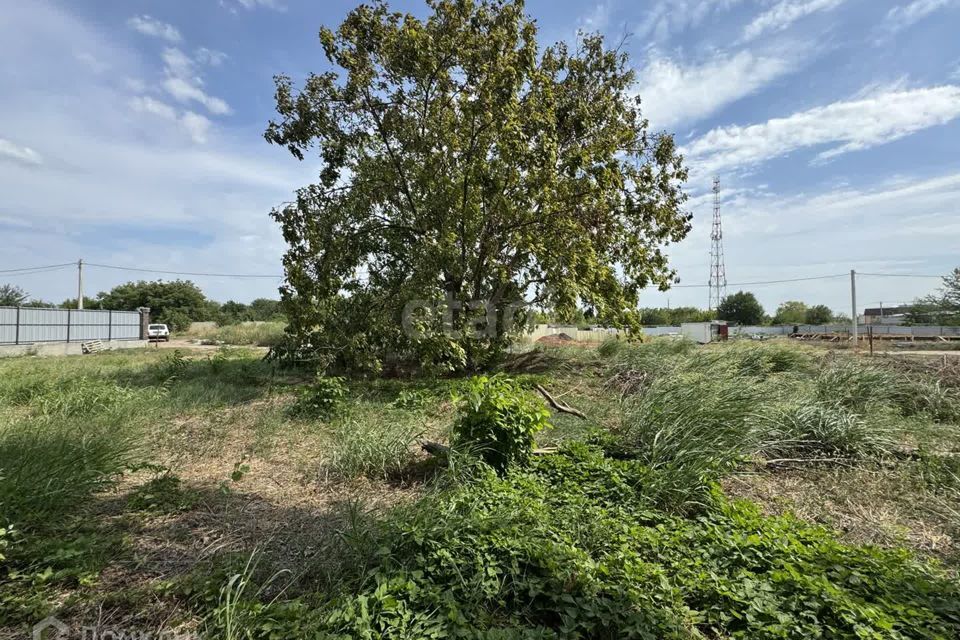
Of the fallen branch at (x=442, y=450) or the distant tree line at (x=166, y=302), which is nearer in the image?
the fallen branch at (x=442, y=450)

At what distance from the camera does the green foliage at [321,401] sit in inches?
232

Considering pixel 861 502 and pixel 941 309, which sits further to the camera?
pixel 941 309

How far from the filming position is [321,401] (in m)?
5.98

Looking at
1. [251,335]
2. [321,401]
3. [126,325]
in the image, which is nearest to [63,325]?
[126,325]

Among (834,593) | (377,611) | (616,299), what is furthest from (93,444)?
(616,299)

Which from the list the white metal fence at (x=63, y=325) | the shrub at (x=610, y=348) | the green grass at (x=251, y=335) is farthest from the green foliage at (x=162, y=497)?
the white metal fence at (x=63, y=325)

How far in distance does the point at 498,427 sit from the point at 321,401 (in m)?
3.21

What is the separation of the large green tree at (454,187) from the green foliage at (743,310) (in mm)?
51681

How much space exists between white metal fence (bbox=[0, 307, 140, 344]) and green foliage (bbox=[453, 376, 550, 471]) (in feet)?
85.3

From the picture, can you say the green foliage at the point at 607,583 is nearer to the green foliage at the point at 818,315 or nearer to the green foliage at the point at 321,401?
the green foliage at the point at 321,401

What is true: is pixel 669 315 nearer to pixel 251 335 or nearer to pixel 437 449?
pixel 251 335

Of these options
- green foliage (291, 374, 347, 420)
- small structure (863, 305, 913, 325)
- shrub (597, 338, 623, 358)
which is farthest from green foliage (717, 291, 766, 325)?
green foliage (291, 374, 347, 420)

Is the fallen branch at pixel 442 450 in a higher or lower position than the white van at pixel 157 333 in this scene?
lower

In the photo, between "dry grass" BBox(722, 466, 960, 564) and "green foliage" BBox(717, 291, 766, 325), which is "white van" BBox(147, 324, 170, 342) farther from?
"green foliage" BBox(717, 291, 766, 325)
